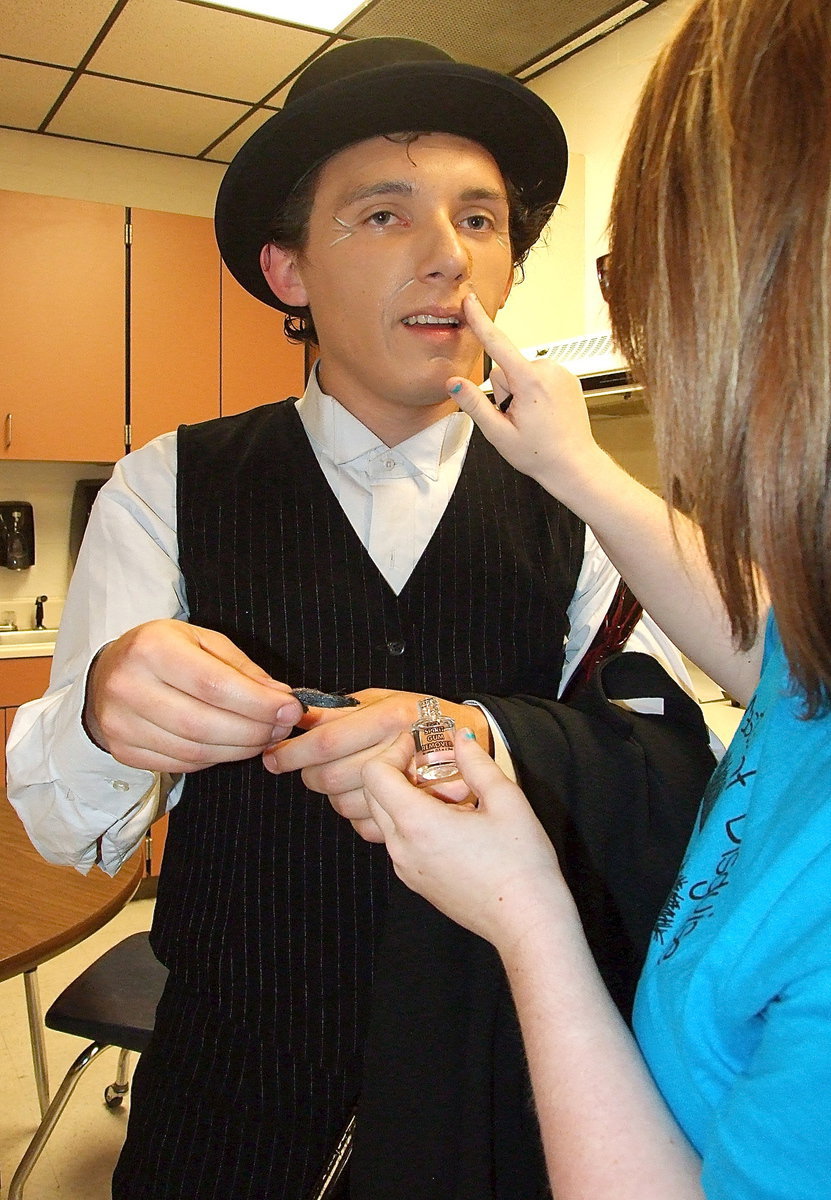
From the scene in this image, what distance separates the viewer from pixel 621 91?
320 centimetres

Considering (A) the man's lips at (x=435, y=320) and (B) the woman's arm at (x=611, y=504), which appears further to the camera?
(A) the man's lips at (x=435, y=320)

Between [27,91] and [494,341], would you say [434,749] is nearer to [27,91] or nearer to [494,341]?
[494,341]

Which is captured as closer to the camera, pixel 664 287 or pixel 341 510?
pixel 664 287

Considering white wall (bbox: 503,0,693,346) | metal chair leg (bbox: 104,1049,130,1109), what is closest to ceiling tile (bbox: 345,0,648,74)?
white wall (bbox: 503,0,693,346)

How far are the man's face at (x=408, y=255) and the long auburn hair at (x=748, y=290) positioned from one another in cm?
52

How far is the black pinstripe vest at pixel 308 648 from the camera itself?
1029 mm

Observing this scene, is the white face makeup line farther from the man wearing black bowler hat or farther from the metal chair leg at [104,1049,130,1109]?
the metal chair leg at [104,1049,130,1109]

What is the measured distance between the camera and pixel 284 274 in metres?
1.26

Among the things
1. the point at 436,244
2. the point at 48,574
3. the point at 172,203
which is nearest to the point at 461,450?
the point at 436,244

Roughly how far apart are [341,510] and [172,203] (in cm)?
395

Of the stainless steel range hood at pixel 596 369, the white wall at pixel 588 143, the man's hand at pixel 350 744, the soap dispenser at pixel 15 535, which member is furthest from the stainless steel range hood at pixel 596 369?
the soap dispenser at pixel 15 535

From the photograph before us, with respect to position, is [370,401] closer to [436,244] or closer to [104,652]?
[436,244]

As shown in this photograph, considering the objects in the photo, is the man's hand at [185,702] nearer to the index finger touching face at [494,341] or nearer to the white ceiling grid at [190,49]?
the index finger touching face at [494,341]

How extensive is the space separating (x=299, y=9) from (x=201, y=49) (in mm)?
484
